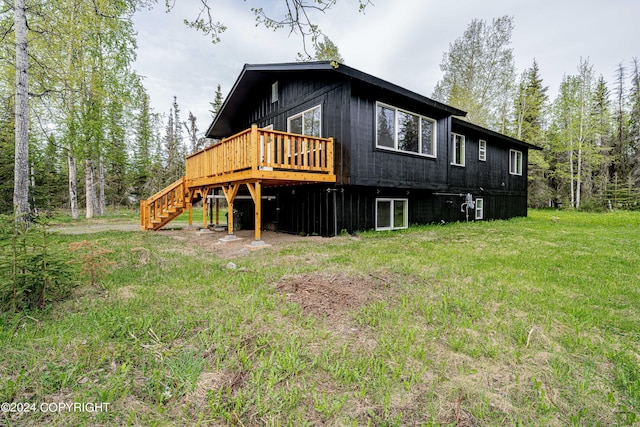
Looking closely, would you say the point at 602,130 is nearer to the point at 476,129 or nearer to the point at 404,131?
the point at 476,129

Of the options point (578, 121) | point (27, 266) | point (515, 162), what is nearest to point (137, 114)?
point (27, 266)

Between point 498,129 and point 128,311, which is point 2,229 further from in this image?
point 498,129

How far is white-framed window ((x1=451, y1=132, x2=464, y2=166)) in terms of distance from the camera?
1218cm

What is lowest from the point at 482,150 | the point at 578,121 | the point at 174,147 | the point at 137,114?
the point at 482,150

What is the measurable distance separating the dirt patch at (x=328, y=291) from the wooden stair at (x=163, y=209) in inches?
314

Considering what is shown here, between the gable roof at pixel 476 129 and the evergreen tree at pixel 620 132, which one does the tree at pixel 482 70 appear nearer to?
the gable roof at pixel 476 129

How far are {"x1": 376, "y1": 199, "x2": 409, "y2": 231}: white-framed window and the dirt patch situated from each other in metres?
5.70

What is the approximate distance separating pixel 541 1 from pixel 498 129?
10412 millimetres

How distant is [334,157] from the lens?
8188 millimetres

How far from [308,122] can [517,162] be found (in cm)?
1339

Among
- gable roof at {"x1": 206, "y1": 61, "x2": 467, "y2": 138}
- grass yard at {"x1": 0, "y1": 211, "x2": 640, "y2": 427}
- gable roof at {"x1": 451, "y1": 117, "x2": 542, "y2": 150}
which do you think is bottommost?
grass yard at {"x1": 0, "y1": 211, "x2": 640, "y2": 427}

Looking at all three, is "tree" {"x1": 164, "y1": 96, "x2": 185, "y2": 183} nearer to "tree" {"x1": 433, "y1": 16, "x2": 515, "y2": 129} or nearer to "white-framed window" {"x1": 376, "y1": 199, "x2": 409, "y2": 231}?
"white-framed window" {"x1": 376, "y1": 199, "x2": 409, "y2": 231}

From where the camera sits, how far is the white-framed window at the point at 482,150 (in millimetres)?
13504

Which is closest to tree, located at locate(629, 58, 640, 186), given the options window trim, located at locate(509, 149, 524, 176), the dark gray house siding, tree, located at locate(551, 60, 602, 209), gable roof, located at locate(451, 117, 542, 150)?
tree, located at locate(551, 60, 602, 209)
